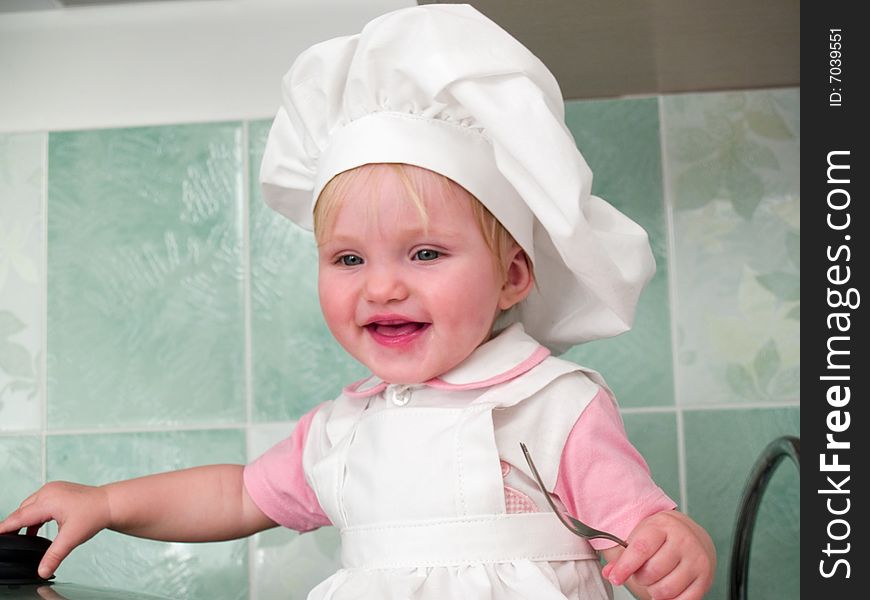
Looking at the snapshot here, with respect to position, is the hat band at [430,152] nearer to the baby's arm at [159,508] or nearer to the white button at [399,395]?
the white button at [399,395]

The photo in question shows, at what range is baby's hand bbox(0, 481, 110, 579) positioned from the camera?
0.89 metres

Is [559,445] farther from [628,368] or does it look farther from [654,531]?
[628,368]

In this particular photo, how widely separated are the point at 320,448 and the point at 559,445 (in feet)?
0.74

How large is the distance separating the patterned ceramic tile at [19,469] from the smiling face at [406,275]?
580 millimetres

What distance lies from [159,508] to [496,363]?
0.34 m

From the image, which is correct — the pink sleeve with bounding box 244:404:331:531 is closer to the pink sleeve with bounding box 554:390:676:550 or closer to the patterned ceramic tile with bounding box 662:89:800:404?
the pink sleeve with bounding box 554:390:676:550

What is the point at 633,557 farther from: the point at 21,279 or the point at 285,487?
the point at 21,279

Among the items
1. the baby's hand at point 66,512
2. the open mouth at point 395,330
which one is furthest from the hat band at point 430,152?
the baby's hand at point 66,512

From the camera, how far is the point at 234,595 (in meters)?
1.24

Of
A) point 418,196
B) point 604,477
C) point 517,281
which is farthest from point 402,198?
point 604,477

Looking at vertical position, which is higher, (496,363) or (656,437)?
(496,363)

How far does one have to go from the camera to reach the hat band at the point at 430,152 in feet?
2.76

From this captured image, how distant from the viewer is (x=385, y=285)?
839mm
